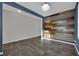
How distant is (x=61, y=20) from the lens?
7508 millimetres

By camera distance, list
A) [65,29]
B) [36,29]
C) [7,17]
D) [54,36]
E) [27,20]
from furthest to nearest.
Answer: [36,29]
[27,20]
[54,36]
[65,29]
[7,17]

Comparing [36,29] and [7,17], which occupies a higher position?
[7,17]

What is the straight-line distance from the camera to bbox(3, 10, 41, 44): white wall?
20.1ft

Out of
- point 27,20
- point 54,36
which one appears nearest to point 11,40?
point 27,20

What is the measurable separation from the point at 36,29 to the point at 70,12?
520 cm

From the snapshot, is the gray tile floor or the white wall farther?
the white wall

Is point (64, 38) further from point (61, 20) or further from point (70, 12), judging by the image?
point (70, 12)

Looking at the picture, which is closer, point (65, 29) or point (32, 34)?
point (65, 29)

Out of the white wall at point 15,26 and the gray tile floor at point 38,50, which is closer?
the gray tile floor at point 38,50

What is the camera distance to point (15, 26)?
702 centimetres

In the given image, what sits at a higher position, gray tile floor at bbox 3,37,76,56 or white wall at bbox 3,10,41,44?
white wall at bbox 3,10,41,44

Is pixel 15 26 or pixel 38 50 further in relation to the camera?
pixel 15 26

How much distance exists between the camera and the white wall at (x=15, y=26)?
614cm

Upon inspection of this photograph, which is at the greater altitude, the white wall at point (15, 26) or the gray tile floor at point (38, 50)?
the white wall at point (15, 26)
